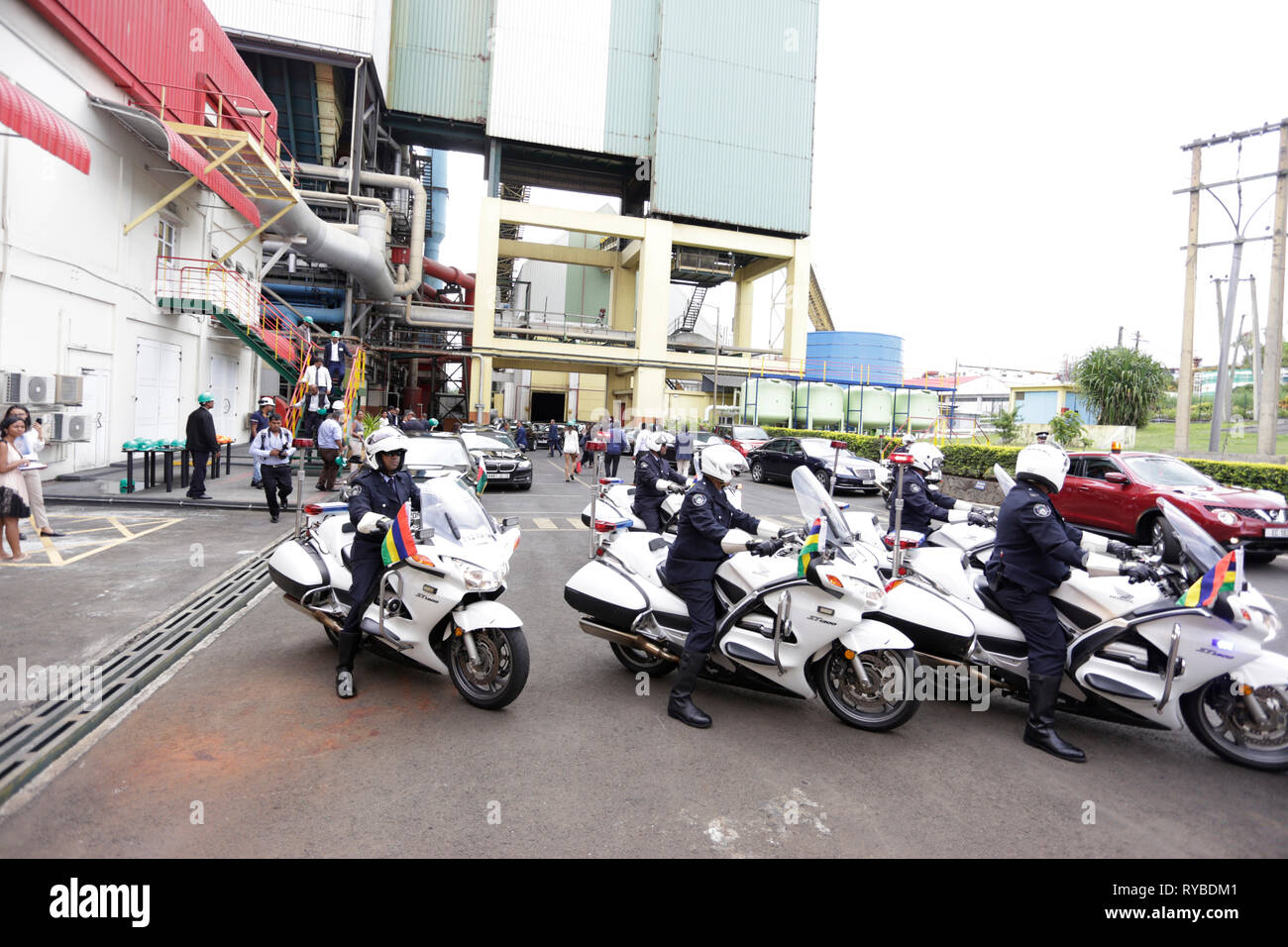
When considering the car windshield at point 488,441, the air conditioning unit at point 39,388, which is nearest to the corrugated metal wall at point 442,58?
the car windshield at point 488,441

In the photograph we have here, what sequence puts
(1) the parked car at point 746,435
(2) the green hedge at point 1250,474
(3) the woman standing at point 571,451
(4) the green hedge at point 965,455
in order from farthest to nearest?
(1) the parked car at point 746,435
(3) the woman standing at point 571,451
(4) the green hedge at point 965,455
(2) the green hedge at point 1250,474

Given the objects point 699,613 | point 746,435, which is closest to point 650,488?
point 699,613

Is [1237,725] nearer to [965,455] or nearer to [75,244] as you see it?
[965,455]

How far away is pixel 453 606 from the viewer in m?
4.85

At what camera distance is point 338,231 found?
2755cm

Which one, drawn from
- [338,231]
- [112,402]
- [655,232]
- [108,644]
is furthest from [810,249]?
[108,644]

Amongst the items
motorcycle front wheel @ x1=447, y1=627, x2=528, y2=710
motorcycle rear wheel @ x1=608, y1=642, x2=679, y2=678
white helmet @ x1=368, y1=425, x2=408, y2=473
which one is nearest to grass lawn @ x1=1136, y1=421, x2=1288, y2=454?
motorcycle rear wheel @ x1=608, y1=642, x2=679, y2=678

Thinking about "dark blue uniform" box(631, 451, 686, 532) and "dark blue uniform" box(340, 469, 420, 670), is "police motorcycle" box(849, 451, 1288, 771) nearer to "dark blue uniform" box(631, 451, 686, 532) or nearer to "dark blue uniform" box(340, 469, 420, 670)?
"dark blue uniform" box(340, 469, 420, 670)

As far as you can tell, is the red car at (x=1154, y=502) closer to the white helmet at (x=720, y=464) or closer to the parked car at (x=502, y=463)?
the white helmet at (x=720, y=464)

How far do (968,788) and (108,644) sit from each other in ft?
20.2

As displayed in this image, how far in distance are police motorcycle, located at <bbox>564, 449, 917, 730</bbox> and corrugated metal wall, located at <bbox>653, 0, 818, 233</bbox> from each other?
35.1 m

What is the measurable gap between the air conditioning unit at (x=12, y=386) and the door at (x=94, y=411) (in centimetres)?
238

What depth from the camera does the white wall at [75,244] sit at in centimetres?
1291

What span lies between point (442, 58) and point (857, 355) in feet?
91.1
